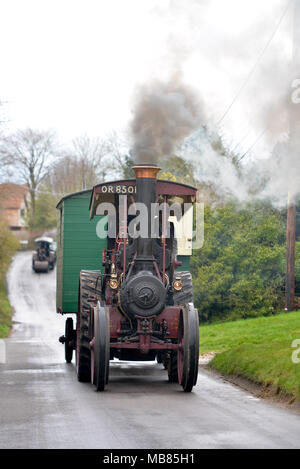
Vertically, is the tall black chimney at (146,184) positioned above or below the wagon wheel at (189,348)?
above

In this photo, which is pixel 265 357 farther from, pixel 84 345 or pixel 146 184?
pixel 146 184

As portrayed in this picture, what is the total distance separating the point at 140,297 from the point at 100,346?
0.89m

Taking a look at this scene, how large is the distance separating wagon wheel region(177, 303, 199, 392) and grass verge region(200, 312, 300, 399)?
1079 millimetres

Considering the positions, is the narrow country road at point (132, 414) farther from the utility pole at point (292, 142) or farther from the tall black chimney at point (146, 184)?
the utility pole at point (292, 142)

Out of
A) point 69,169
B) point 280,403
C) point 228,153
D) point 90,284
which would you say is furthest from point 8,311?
point 69,169

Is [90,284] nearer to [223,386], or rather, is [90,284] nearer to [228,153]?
[223,386]

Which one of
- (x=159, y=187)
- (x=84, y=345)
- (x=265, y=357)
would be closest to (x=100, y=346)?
(x=84, y=345)

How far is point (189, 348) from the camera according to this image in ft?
34.4

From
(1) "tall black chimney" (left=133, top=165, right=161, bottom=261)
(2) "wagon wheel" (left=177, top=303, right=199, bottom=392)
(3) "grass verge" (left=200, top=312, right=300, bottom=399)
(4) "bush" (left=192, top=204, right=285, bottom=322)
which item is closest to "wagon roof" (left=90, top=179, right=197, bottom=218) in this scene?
(1) "tall black chimney" (left=133, top=165, right=161, bottom=261)

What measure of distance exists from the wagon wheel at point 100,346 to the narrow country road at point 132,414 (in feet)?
0.74

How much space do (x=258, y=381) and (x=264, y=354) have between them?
1.34 metres

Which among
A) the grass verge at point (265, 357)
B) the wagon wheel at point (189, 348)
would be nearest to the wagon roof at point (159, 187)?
the wagon wheel at point (189, 348)

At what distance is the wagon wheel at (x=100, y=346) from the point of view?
10469 mm
